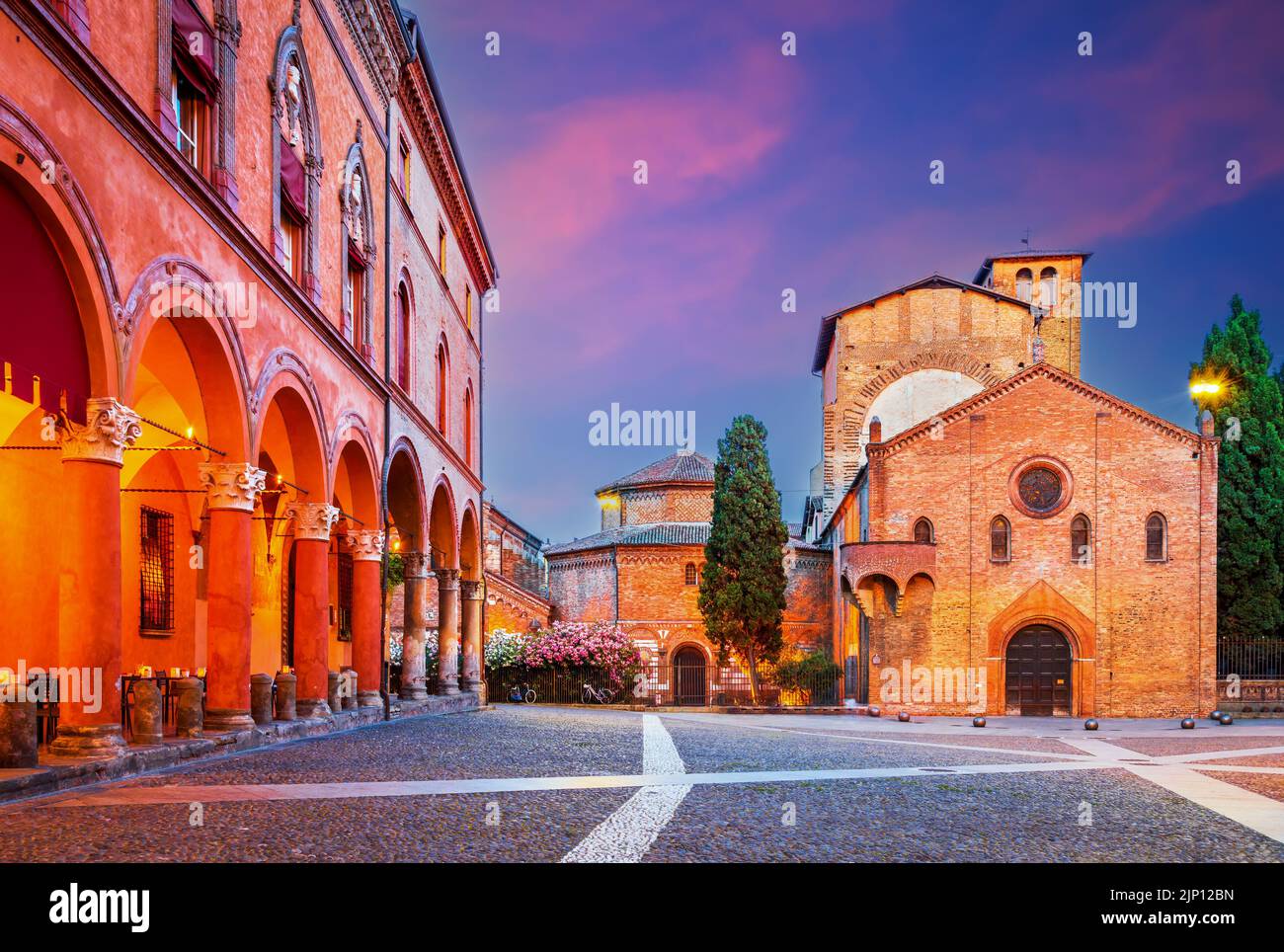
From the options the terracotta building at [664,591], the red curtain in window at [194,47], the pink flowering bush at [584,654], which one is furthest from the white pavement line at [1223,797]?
the terracotta building at [664,591]

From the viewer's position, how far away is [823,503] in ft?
143

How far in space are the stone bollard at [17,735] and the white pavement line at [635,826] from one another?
14.3 feet

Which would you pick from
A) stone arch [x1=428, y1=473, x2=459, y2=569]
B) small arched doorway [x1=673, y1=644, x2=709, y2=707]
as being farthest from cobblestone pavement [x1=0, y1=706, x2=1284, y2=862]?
small arched doorway [x1=673, y1=644, x2=709, y2=707]

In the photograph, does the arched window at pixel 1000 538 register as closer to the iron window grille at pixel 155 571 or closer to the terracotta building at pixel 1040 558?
the terracotta building at pixel 1040 558

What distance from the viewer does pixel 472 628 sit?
24.7m

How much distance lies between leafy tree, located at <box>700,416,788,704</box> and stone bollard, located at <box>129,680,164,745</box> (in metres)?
23.1

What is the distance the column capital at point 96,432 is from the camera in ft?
25.2

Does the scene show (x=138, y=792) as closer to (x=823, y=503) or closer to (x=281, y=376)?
(x=281, y=376)

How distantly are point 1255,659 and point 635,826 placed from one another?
1073 inches

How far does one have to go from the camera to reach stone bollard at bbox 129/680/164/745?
8.71m

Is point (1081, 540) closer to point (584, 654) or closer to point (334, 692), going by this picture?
point (584, 654)

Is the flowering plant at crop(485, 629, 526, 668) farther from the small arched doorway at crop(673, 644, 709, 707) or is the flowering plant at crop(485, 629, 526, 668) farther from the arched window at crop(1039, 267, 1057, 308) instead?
the arched window at crop(1039, 267, 1057, 308)

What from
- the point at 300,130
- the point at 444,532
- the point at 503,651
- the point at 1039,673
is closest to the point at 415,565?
the point at 444,532
